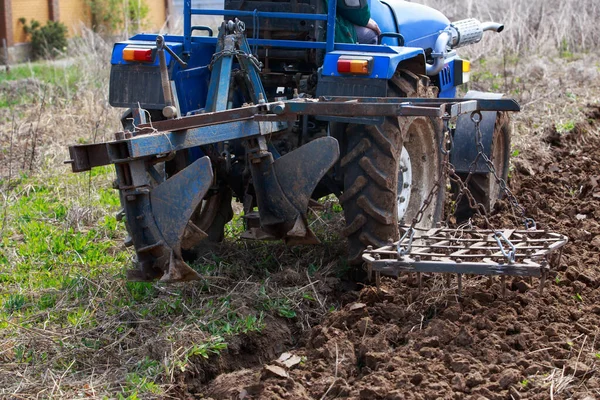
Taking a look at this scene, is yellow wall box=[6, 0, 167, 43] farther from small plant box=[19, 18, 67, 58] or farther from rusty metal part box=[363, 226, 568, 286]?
rusty metal part box=[363, 226, 568, 286]

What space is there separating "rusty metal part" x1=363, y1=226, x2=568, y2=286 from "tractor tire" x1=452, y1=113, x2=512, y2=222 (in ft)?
5.59

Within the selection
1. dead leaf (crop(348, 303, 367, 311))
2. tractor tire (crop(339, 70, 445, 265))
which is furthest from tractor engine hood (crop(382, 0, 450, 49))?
dead leaf (crop(348, 303, 367, 311))

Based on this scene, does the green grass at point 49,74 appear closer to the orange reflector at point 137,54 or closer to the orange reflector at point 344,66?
the orange reflector at point 137,54

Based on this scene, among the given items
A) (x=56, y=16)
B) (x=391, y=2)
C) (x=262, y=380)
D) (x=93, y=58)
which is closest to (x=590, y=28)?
(x=93, y=58)

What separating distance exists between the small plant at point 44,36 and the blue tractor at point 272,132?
1317 centimetres

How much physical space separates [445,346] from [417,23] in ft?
10.5

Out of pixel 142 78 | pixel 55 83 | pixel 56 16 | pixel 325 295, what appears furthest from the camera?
pixel 56 16

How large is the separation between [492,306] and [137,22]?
557 inches

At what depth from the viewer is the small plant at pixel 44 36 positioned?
1844cm

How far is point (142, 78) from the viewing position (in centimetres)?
566

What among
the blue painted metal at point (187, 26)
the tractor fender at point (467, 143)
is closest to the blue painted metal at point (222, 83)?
the blue painted metal at point (187, 26)

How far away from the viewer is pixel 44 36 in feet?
60.2

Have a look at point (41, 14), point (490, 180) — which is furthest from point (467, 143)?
point (41, 14)

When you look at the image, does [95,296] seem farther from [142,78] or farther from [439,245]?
[439,245]
